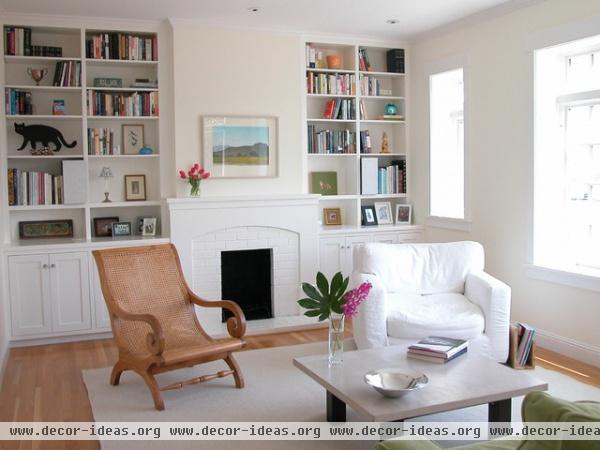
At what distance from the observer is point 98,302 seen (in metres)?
5.40

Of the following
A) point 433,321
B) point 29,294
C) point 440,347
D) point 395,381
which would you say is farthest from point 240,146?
point 395,381

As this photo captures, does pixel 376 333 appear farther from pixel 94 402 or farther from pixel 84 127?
pixel 84 127

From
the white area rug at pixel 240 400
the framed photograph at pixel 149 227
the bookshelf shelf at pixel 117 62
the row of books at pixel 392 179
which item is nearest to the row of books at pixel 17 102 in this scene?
the bookshelf shelf at pixel 117 62

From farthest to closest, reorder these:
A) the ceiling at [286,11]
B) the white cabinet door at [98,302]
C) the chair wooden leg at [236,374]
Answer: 1. the white cabinet door at [98,302]
2. the ceiling at [286,11]
3. the chair wooden leg at [236,374]

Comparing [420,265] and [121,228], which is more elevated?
[121,228]

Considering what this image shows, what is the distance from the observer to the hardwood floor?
373 cm

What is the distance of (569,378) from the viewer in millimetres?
4215

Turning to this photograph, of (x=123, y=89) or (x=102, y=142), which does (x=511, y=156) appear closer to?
(x=123, y=89)

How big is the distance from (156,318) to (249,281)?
2.17 meters

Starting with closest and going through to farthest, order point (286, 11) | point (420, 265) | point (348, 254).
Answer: point (420, 265), point (286, 11), point (348, 254)

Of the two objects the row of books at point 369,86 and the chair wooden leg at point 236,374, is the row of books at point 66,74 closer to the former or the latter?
the row of books at point 369,86

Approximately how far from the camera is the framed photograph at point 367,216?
22.1 feet

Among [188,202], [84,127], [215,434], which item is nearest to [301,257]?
[188,202]

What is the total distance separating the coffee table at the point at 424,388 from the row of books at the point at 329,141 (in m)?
3.23
